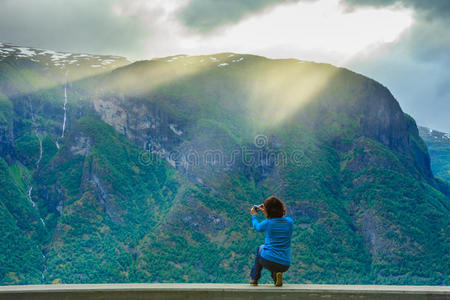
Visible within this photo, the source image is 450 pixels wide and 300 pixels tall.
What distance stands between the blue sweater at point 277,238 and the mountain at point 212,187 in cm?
11256

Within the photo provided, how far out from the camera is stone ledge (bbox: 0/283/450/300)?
26.5 ft

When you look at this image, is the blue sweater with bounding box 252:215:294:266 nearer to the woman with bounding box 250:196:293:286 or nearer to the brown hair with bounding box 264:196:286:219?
the woman with bounding box 250:196:293:286

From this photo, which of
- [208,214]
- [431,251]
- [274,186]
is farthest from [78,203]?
[431,251]

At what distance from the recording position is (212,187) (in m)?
160

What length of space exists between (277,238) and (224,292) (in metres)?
1.44

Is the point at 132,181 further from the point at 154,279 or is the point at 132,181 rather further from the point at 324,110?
the point at 324,110

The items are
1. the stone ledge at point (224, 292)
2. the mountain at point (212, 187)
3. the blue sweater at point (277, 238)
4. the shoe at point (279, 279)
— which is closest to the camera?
the stone ledge at point (224, 292)

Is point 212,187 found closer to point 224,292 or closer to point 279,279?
point 279,279

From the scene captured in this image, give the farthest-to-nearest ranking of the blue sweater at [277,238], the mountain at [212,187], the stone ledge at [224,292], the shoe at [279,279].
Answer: the mountain at [212,187], the blue sweater at [277,238], the shoe at [279,279], the stone ledge at [224,292]

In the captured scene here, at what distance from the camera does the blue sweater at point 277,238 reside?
9.04 meters

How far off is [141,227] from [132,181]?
2409cm

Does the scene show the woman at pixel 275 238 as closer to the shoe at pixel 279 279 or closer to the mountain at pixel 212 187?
the shoe at pixel 279 279

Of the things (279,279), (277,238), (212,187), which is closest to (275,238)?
(277,238)

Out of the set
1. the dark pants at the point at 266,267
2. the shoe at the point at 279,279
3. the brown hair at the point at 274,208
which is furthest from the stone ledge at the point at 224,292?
the brown hair at the point at 274,208
